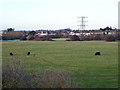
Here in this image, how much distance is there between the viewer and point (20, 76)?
11.4m

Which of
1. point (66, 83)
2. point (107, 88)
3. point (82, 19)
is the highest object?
point (82, 19)

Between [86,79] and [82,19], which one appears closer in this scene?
[86,79]

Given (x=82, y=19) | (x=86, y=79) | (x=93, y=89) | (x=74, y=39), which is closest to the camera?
(x=93, y=89)

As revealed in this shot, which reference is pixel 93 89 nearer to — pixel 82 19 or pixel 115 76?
pixel 115 76

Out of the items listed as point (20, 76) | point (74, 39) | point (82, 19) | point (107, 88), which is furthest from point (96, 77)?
point (82, 19)

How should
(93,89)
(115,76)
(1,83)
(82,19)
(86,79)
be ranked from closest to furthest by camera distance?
(1,83) → (93,89) → (86,79) → (115,76) → (82,19)

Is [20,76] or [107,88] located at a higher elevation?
[20,76]

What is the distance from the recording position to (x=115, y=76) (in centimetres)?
1584

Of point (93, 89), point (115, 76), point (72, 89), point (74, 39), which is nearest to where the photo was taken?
point (72, 89)

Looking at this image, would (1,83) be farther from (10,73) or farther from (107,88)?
(107,88)

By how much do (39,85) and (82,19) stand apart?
91.2m

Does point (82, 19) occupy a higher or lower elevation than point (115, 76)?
higher

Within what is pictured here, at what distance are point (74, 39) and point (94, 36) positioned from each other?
9398 mm

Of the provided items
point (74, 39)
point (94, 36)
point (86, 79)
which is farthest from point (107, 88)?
point (94, 36)
